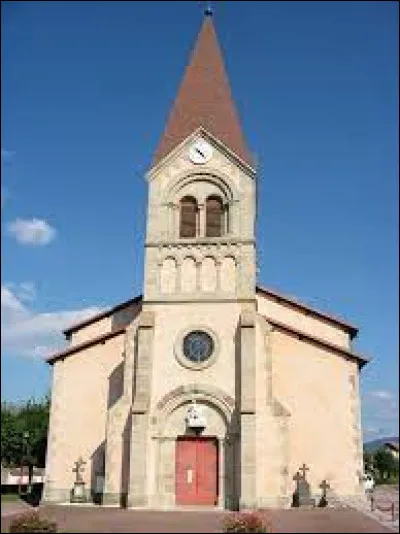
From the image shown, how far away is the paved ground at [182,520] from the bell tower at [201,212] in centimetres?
874

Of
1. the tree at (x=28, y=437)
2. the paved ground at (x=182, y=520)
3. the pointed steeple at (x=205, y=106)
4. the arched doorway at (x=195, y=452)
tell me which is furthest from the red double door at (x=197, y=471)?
the tree at (x=28, y=437)

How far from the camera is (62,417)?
94.6ft

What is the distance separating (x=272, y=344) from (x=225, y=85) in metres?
13.8

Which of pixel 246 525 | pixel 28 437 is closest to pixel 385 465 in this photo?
pixel 28 437

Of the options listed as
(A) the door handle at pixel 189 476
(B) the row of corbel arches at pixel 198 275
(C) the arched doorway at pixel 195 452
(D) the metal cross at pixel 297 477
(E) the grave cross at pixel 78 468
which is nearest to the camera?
(C) the arched doorway at pixel 195 452

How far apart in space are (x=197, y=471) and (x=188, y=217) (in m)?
10.8

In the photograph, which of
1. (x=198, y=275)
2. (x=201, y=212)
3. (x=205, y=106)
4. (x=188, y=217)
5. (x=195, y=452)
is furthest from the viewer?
(x=205, y=106)

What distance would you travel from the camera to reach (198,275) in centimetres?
2780

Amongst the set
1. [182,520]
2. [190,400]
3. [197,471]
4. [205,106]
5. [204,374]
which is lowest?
[182,520]

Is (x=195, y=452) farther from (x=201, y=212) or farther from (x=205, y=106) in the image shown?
(x=205, y=106)

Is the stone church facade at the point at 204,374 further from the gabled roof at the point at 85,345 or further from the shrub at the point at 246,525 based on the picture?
the shrub at the point at 246,525

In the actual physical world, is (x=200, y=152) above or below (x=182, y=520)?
above

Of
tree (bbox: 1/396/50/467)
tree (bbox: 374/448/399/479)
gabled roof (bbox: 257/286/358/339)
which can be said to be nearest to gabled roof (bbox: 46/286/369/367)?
gabled roof (bbox: 257/286/358/339)

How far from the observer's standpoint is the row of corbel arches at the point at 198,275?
27547 mm
